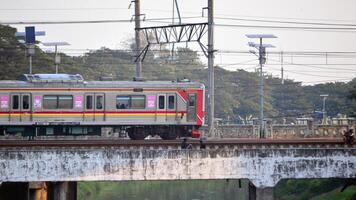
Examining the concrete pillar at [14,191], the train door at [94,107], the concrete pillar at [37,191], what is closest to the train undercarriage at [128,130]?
the train door at [94,107]

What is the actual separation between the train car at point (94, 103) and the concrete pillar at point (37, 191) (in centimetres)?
410

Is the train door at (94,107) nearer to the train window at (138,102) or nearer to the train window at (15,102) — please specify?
the train window at (138,102)

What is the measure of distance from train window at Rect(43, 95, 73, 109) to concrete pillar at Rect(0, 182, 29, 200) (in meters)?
5.62

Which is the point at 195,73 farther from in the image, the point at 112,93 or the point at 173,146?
the point at 173,146

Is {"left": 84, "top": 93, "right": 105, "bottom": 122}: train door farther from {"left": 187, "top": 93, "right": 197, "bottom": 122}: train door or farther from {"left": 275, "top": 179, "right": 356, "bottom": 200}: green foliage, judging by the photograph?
{"left": 275, "top": 179, "right": 356, "bottom": 200}: green foliage

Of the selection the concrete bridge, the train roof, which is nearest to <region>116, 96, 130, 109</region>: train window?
the train roof

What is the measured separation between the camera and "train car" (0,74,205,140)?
4131 centimetres

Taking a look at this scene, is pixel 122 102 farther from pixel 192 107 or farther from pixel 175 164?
pixel 175 164

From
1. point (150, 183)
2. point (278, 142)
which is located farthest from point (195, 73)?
point (278, 142)

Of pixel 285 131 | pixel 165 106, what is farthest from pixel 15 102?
pixel 285 131

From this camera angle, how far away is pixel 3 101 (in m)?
41.3

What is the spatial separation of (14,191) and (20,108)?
5.62 metres

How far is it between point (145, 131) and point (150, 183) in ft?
92.9

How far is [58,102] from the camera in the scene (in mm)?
41562
